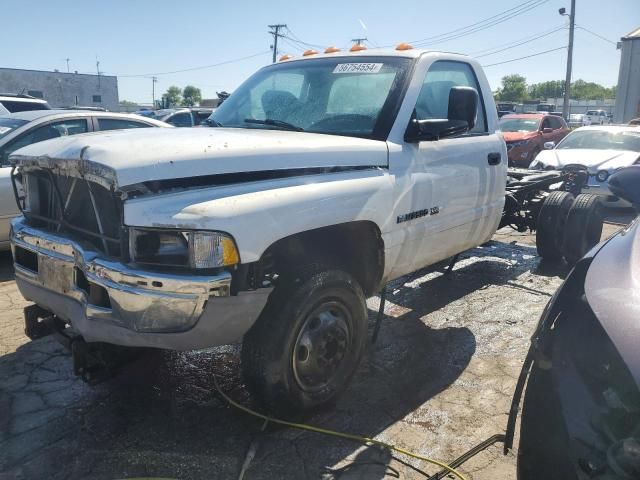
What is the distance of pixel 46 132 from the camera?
21.1 feet

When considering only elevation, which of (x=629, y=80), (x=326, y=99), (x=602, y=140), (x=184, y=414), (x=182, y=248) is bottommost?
(x=184, y=414)

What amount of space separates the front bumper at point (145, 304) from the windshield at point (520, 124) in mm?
16187

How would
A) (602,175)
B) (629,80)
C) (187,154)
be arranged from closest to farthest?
(187,154)
(602,175)
(629,80)

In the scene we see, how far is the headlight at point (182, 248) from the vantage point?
100 inches

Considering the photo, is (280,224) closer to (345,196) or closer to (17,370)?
(345,196)

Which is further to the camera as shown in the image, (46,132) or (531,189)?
(531,189)

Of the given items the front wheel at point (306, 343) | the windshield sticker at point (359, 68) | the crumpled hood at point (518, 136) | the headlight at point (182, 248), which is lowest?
the front wheel at point (306, 343)

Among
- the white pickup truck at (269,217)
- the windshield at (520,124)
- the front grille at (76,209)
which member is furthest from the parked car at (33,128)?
the windshield at (520,124)

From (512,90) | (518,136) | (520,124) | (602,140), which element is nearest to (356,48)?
(602,140)

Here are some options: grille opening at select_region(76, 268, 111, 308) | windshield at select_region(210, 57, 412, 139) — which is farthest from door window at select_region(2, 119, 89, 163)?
grille opening at select_region(76, 268, 111, 308)

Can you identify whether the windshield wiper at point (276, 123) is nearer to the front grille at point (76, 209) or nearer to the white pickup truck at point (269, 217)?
the white pickup truck at point (269, 217)

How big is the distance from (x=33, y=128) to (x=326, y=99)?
4.05 metres

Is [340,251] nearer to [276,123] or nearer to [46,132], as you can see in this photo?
[276,123]

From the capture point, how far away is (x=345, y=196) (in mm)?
3113
